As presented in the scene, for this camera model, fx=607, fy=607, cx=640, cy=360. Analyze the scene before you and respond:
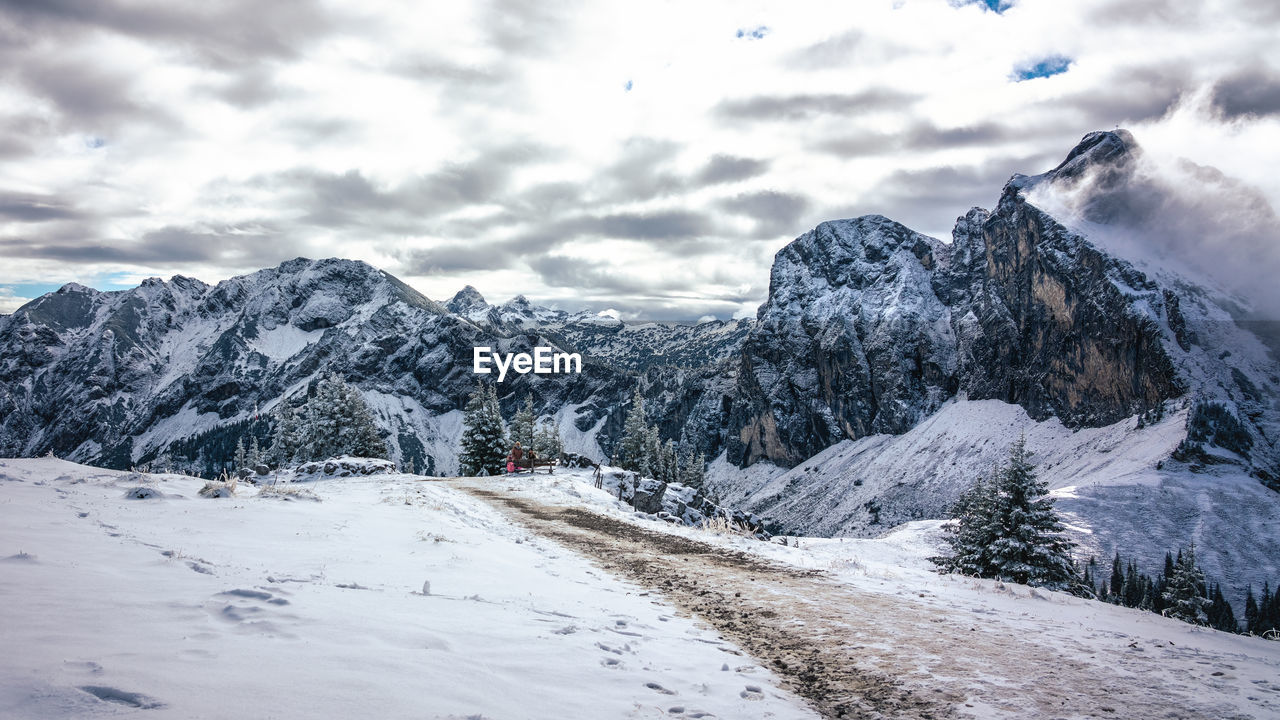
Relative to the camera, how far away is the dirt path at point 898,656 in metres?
5.68

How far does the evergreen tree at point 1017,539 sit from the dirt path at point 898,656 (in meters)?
17.3

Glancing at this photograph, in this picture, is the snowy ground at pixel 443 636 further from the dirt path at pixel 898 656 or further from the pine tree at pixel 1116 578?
the pine tree at pixel 1116 578

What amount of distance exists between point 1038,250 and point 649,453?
Result: 88060mm

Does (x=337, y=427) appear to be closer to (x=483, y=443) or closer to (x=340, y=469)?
(x=483, y=443)

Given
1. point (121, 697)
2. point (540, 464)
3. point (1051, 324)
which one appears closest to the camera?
point (121, 697)

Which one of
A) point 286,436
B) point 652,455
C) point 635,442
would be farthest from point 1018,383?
point 286,436

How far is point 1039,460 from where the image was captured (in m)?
97.4

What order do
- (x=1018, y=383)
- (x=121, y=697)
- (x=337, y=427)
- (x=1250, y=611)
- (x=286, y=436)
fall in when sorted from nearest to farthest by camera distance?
(x=121, y=697)
(x=337, y=427)
(x=1250, y=611)
(x=286, y=436)
(x=1018, y=383)

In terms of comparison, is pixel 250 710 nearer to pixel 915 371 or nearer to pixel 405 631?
pixel 405 631

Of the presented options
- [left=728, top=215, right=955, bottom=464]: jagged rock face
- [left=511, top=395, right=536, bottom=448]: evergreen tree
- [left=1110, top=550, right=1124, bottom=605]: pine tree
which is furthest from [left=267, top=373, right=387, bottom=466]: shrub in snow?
[left=728, top=215, right=955, bottom=464]: jagged rock face

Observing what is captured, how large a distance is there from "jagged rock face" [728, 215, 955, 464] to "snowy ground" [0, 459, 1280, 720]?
13995 centimetres

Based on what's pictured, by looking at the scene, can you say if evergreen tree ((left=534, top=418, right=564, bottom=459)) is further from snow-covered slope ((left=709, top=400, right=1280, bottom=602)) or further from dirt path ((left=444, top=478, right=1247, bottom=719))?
dirt path ((left=444, top=478, right=1247, bottom=719))

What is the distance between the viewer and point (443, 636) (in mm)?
5984

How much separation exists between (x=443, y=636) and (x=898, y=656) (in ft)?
16.9
